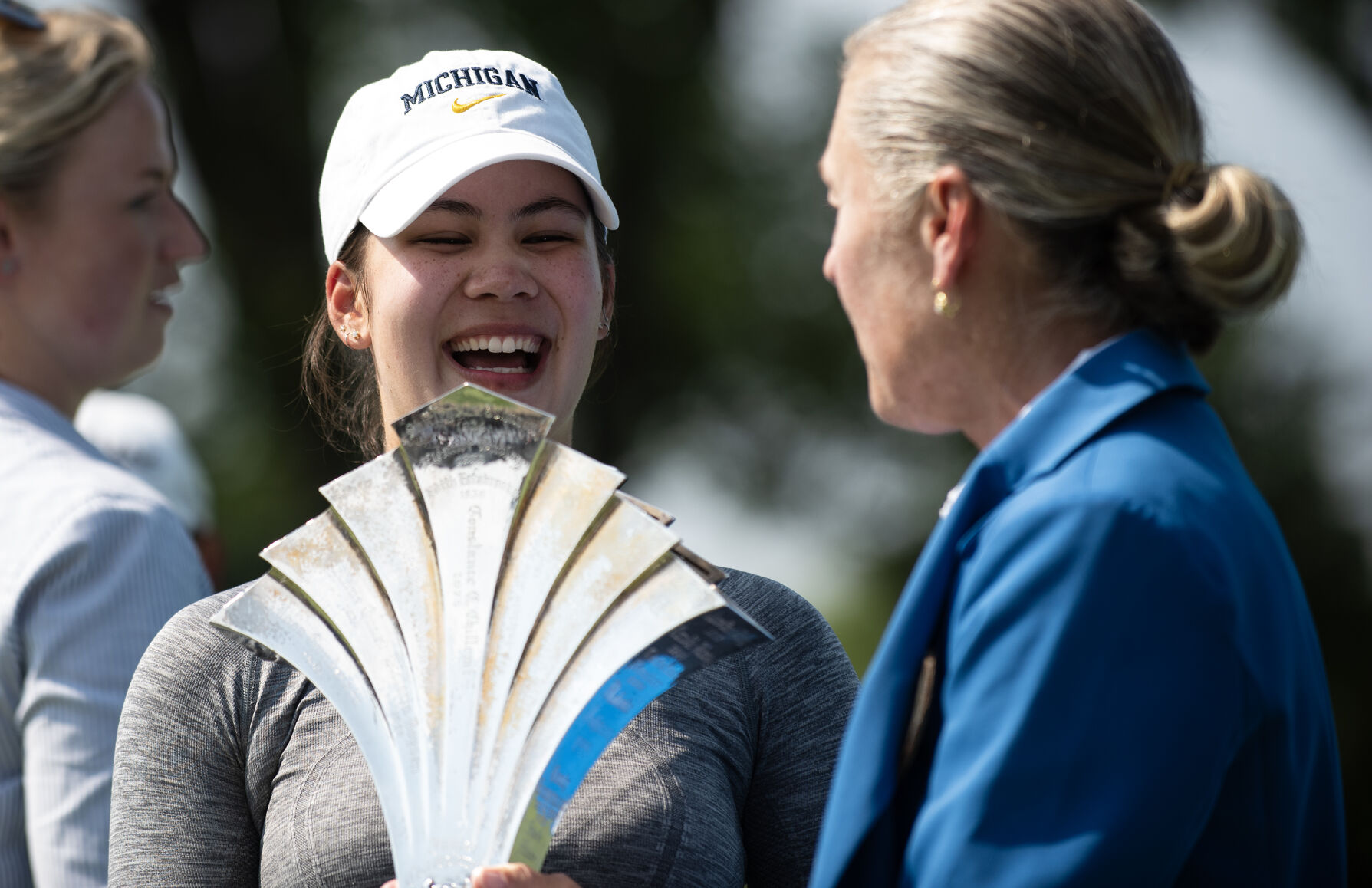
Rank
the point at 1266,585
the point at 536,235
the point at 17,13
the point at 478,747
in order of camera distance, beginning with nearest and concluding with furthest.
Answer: the point at 1266,585 < the point at 478,747 < the point at 536,235 < the point at 17,13

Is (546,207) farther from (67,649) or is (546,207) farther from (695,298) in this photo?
(695,298)

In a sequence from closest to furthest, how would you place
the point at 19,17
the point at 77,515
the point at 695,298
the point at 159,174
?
the point at 77,515 < the point at 19,17 < the point at 159,174 < the point at 695,298

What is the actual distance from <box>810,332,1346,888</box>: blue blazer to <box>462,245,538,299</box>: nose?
1014 mm

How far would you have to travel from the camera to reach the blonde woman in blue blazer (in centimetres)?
153

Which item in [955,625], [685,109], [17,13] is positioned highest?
[685,109]

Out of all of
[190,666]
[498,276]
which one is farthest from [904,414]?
[190,666]

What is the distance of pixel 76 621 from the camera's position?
2.54 meters

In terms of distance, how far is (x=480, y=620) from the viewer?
1881mm

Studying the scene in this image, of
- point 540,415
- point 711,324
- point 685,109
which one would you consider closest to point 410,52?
point 685,109

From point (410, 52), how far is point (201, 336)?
3.06 meters

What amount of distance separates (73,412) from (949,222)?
2.10 m

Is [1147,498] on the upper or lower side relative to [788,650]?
upper

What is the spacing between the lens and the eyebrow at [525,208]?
2422 millimetres

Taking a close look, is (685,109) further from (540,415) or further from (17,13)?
(540,415)
